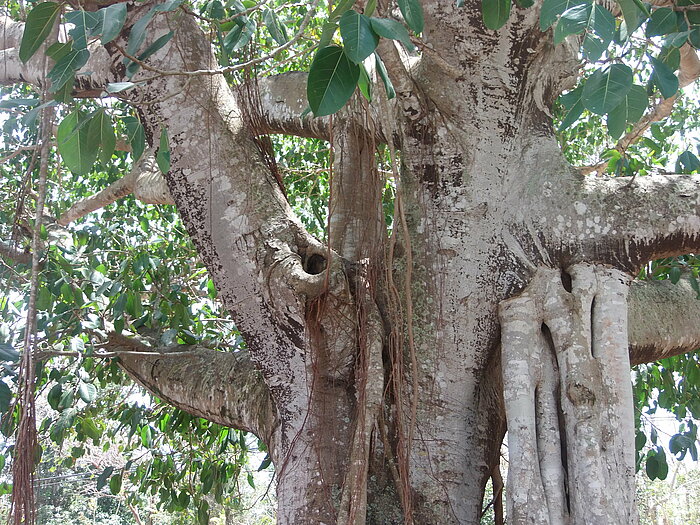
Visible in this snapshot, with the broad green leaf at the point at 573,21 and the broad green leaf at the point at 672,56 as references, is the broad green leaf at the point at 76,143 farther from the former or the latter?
the broad green leaf at the point at 672,56

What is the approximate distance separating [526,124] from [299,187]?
2.42 metres

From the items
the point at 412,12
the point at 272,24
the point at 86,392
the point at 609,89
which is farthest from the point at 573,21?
the point at 86,392

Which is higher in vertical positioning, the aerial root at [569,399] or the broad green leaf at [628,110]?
the broad green leaf at [628,110]

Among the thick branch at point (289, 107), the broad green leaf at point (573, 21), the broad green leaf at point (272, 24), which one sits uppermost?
the thick branch at point (289, 107)

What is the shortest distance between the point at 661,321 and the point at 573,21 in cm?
171

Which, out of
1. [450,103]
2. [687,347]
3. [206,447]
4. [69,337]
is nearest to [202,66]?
[450,103]

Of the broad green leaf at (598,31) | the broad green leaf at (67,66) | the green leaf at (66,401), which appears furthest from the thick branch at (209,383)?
the broad green leaf at (598,31)

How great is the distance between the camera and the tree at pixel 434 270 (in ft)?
6.90

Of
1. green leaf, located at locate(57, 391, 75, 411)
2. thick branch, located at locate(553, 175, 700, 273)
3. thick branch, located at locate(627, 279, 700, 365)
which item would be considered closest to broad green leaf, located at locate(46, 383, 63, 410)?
green leaf, located at locate(57, 391, 75, 411)

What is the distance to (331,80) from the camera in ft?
4.40

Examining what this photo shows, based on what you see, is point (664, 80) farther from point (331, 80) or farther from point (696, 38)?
point (331, 80)

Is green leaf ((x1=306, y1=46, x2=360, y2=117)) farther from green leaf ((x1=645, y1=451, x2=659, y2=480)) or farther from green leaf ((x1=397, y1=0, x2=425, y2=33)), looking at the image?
green leaf ((x1=645, y1=451, x2=659, y2=480))

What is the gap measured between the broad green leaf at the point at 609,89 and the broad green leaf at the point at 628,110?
59mm

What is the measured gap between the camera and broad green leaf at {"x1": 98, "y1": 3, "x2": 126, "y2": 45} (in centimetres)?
148
